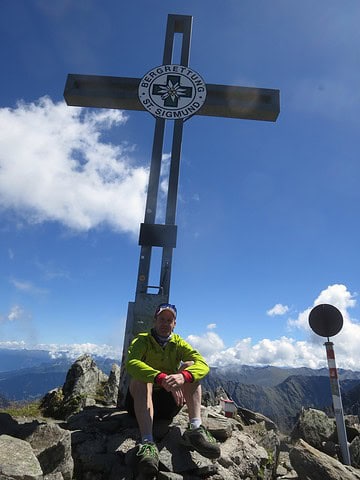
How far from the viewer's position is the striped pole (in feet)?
22.6

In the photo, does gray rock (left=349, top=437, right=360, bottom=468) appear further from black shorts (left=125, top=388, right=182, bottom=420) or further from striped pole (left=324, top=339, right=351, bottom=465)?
black shorts (left=125, top=388, right=182, bottom=420)

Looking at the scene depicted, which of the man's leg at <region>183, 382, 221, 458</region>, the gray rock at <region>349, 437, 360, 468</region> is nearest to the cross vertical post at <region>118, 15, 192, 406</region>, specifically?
the man's leg at <region>183, 382, 221, 458</region>

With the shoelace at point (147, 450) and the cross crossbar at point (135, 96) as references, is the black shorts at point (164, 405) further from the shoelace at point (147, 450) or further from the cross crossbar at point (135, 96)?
the cross crossbar at point (135, 96)

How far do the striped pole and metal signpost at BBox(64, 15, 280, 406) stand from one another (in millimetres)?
3927

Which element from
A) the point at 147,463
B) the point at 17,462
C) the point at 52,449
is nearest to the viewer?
the point at 17,462

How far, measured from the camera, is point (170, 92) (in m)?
9.90

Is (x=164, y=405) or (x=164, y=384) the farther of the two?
(x=164, y=405)

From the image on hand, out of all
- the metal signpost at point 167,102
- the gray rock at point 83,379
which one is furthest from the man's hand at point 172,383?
the gray rock at point 83,379

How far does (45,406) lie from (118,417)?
14.9ft

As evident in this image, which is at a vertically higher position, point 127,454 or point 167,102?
point 167,102

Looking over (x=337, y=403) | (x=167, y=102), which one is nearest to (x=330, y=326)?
(x=337, y=403)

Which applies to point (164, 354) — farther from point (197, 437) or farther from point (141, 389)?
point (197, 437)

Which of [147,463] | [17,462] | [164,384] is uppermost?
[164,384]

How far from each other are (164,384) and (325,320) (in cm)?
476
